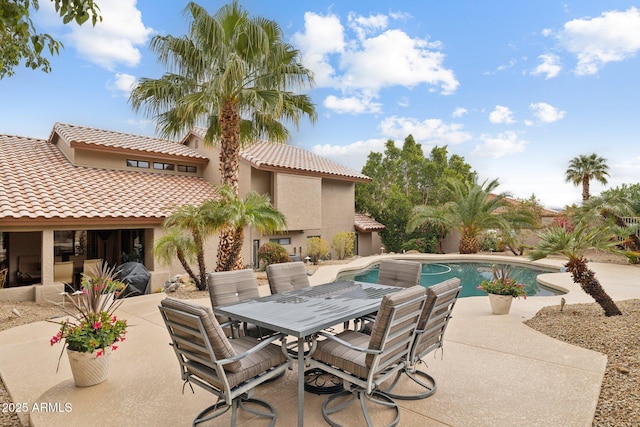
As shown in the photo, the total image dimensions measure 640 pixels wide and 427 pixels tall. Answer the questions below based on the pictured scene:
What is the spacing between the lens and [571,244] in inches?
275

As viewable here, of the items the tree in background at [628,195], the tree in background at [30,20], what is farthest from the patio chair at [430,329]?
the tree in background at [628,195]

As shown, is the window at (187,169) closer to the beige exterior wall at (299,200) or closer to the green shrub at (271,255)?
the beige exterior wall at (299,200)

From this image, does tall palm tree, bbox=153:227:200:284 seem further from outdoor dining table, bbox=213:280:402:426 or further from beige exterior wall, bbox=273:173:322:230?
beige exterior wall, bbox=273:173:322:230

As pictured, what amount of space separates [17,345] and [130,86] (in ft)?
27.6

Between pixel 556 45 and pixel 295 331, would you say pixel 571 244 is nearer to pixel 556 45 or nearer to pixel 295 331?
pixel 295 331

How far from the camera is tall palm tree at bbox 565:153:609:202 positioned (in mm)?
29530

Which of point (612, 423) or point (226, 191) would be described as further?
point (226, 191)

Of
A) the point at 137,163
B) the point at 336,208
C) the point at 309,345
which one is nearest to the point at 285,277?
the point at 309,345

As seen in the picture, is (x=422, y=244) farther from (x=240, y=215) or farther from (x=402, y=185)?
(x=240, y=215)

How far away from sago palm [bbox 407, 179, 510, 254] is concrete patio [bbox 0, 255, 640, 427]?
15.6m

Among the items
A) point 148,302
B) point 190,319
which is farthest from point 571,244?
point 148,302

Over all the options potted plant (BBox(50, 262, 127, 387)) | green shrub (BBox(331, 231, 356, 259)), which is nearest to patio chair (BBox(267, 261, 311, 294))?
potted plant (BBox(50, 262, 127, 387))

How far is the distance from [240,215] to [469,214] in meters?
16.3

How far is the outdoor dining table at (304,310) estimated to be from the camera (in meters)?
3.90
